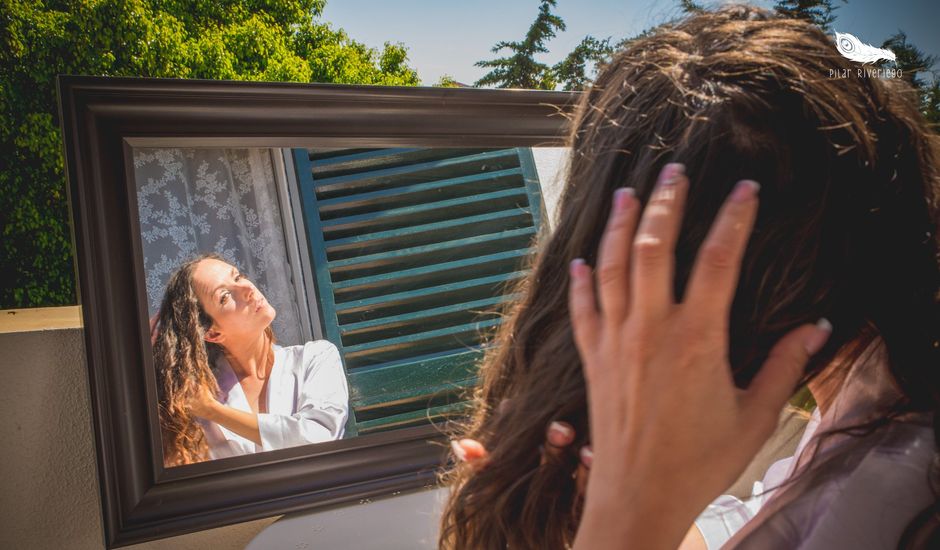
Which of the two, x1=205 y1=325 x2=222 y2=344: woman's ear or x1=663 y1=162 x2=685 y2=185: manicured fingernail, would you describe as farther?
x1=205 y1=325 x2=222 y2=344: woman's ear

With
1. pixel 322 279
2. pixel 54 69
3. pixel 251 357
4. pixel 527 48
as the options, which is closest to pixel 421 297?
pixel 322 279

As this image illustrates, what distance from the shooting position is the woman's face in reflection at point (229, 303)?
792 mm

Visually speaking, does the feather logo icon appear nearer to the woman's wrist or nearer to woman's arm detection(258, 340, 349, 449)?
the woman's wrist

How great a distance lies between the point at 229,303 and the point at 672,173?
0.60 metres

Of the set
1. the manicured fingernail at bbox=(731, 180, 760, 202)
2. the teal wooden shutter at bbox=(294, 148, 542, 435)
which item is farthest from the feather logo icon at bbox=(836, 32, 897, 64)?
the teal wooden shutter at bbox=(294, 148, 542, 435)

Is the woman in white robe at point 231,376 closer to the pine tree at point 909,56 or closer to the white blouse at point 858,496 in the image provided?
the white blouse at point 858,496

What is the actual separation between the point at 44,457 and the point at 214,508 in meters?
0.22

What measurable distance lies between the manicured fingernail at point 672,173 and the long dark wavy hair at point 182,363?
0.59 m

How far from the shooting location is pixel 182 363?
0.76 meters

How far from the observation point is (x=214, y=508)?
2.40 feet

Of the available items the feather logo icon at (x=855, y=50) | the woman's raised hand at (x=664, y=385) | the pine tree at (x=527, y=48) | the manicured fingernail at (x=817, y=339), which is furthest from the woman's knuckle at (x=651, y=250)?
the pine tree at (x=527, y=48)

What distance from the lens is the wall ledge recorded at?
0.76m

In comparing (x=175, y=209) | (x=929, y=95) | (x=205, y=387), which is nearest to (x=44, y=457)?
(x=205, y=387)

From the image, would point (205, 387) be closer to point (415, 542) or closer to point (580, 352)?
point (415, 542)
